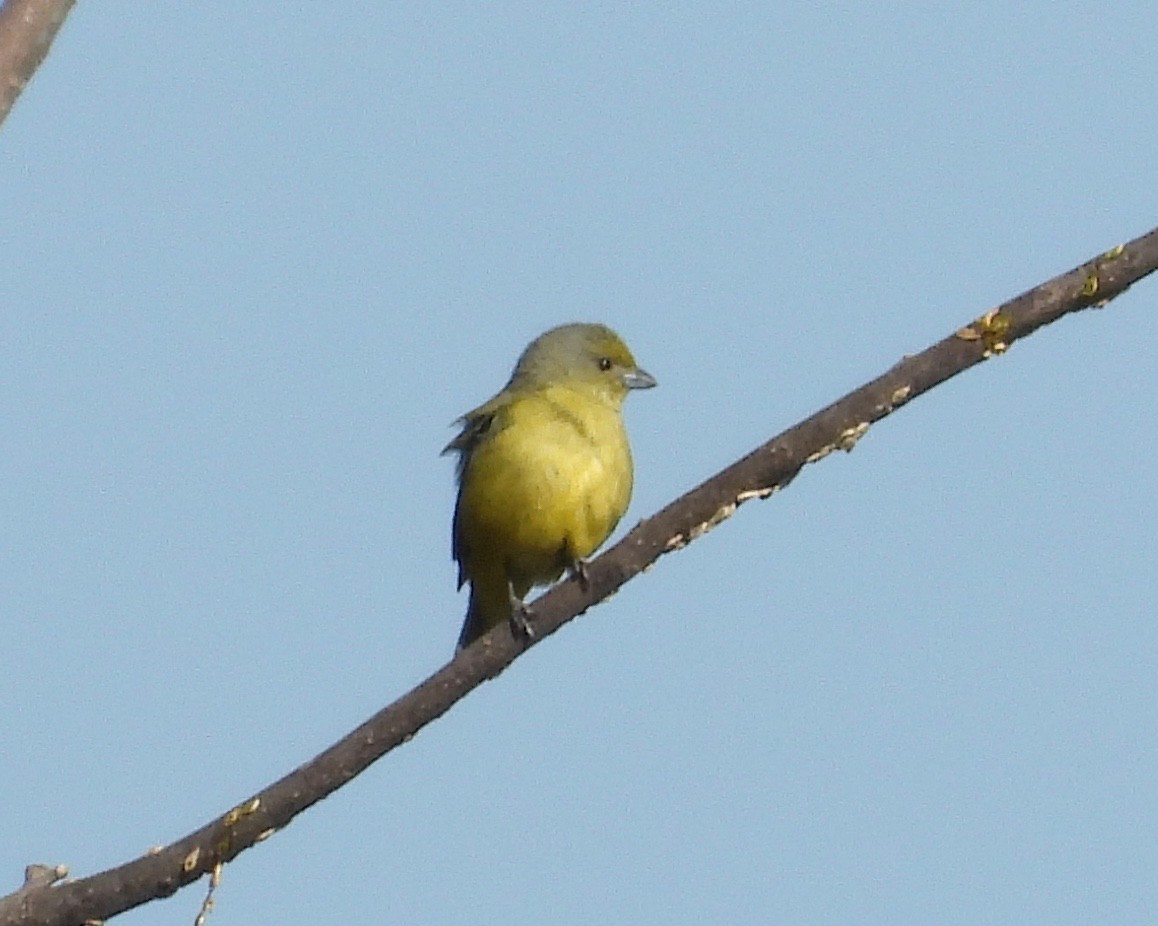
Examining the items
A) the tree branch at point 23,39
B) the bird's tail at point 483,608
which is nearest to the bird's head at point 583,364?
the bird's tail at point 483,608

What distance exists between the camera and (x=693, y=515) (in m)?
4.84

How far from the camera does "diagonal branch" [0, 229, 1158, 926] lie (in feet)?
15.4

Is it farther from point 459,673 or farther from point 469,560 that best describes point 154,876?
point 469,560

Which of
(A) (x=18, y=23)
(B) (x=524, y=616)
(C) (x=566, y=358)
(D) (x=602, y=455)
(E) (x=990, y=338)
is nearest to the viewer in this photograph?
(A) (x=18, y=23)

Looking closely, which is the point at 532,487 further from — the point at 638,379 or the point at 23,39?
the point at 23,39

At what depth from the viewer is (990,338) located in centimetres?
466

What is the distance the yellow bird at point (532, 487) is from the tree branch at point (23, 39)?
291 cm

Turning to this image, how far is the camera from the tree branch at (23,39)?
419cm

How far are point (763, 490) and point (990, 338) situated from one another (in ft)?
2.03

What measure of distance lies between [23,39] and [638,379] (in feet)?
13.4

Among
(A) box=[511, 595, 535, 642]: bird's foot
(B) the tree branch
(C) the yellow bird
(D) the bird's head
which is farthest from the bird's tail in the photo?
(B) the tree branch

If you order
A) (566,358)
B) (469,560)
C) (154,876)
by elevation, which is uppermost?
(566,358)

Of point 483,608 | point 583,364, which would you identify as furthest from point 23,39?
point 583,364

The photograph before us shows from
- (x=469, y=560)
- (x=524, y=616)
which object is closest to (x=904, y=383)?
(x=524, y=616)
